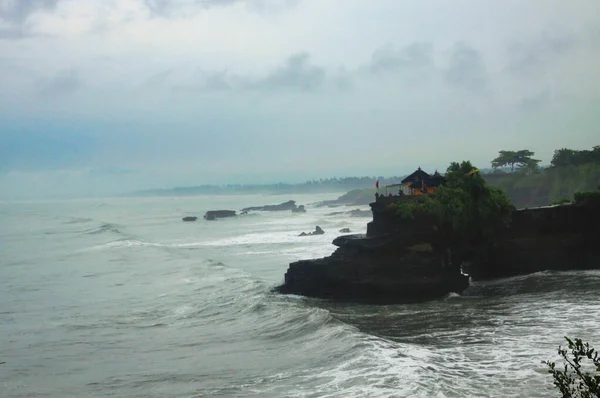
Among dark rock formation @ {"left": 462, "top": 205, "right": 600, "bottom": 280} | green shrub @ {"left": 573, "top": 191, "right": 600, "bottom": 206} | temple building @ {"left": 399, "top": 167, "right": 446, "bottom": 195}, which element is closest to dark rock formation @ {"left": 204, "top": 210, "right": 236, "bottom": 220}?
temple building @ {"left": 399, "top": 167, "right": 446, "bottom": 195}

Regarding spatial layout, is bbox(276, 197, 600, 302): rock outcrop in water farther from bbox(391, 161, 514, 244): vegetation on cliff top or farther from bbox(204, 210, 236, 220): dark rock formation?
bbox(204, 210, 236, 220): dark rock formation

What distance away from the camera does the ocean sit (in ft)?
47.9

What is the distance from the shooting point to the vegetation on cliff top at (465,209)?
27906mm

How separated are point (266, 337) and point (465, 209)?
1322cm

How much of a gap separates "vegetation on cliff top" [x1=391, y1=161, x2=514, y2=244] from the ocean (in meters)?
2.79

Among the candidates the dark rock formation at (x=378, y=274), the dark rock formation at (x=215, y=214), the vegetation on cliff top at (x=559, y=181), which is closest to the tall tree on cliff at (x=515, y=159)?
the vegetation on cliff top at (x=559, y=181)

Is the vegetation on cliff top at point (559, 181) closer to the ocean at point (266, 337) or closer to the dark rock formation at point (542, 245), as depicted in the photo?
the dark rock formation at point (542, 245)

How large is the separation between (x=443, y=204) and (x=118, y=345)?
1630 cm

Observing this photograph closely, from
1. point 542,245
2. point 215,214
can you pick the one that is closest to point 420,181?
point 542,245

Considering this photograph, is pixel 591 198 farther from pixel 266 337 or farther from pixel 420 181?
pixel 266 337

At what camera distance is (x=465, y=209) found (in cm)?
2845

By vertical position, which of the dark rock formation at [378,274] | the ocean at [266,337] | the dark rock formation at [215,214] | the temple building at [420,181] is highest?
the temple building at [420,181]

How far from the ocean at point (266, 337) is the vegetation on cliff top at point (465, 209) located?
9.15 ft

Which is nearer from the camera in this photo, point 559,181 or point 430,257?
point 430,257
